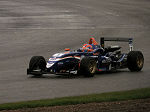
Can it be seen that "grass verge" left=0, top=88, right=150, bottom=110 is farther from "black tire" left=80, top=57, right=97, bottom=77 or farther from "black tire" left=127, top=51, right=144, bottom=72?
"black tire" left=127, top=51, right=144, bottom=72

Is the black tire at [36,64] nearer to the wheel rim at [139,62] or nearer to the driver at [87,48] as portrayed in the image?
the driver at [87,48]

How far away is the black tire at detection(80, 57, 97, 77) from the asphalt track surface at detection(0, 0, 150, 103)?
23 cm

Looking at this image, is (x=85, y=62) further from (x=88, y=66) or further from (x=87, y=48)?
(x=87, y=48)

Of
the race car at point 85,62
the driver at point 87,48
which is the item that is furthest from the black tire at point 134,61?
the driver at point 87,48

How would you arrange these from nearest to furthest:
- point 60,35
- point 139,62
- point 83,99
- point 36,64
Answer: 1. point 83,99
2. point 36,64
3. point 139,62
4. point 60,35

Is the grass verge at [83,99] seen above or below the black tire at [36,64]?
below

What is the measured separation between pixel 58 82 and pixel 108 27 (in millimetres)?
18007

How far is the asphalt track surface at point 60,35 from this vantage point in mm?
15086

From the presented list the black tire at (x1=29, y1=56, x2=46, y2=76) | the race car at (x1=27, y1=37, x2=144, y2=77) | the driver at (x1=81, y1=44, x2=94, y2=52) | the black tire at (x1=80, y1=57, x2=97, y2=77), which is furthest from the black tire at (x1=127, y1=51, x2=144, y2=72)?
the black tire at (x1=29, y1=56, x2=46, y2=76)

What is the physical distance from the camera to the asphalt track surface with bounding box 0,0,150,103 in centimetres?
1509

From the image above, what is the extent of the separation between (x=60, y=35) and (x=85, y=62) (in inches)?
527

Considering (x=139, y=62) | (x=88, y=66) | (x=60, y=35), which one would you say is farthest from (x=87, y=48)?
(x=60, y=35)

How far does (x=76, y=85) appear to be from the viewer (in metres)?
15.5

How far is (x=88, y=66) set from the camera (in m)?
17.1
